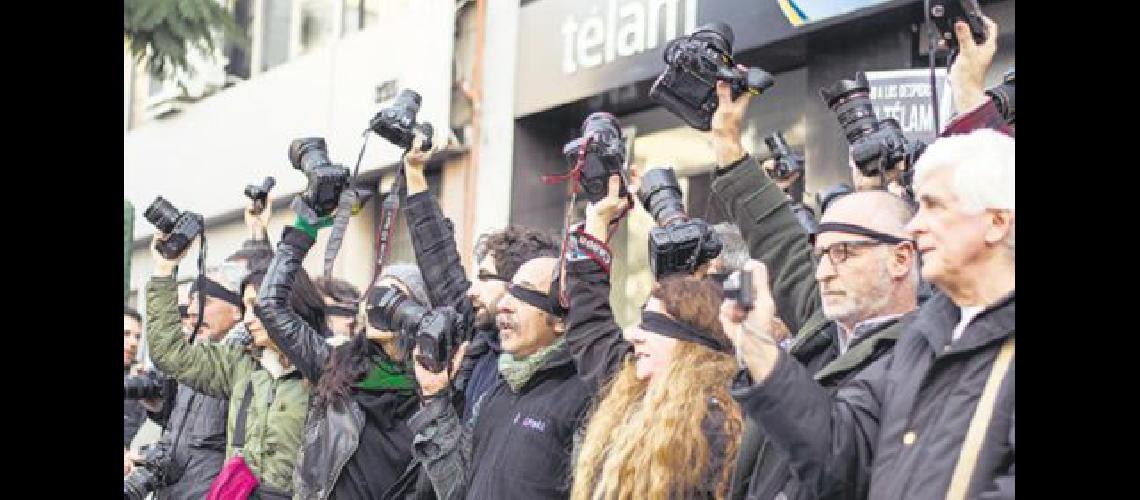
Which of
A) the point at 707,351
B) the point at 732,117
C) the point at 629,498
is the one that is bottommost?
the point at 629,498

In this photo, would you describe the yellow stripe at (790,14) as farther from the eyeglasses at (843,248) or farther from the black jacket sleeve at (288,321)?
the eyeglasses at (843,248)

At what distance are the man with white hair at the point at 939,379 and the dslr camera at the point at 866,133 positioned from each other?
1.90 ft

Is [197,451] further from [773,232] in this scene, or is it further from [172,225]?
[773,232]

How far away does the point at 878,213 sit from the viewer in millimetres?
4062

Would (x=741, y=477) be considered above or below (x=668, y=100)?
below

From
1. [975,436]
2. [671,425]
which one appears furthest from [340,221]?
[975,436]

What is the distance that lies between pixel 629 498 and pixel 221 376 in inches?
104

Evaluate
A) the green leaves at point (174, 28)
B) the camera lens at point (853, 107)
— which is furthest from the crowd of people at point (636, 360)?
the green leaves at point (174, 28)

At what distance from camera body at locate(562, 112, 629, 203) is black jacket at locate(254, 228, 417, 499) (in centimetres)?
104

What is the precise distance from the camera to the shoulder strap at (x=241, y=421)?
6.40 metres

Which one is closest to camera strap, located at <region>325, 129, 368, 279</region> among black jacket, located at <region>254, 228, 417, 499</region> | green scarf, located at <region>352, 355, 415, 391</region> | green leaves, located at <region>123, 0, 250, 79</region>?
black jacket, located at <region>254, 228, 417, 499</region>

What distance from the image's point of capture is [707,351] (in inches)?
179
